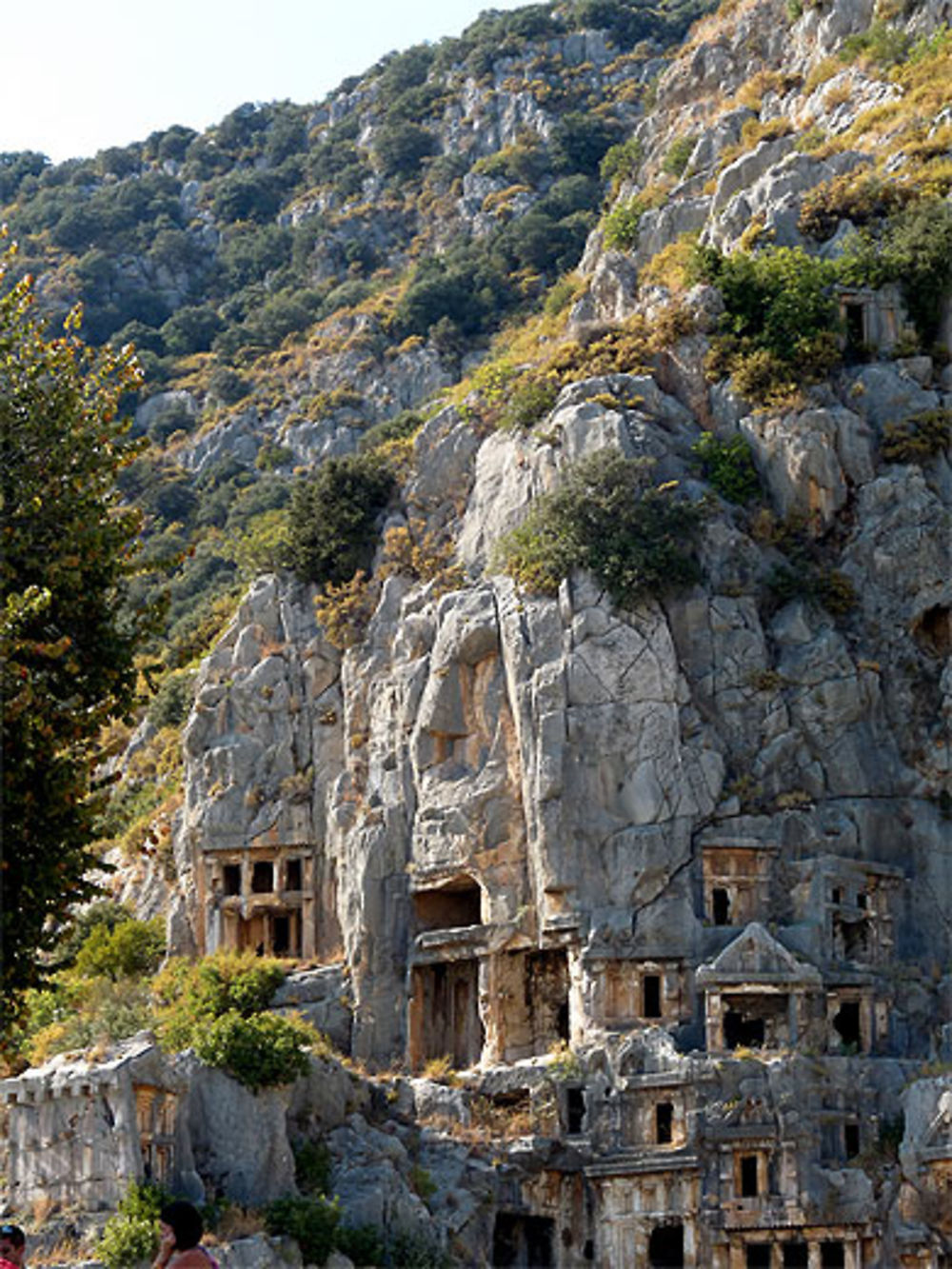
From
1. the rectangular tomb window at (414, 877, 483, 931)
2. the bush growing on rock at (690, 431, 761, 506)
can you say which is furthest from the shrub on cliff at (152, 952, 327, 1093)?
the bush growing on rock at (690, 431, 761, 506)

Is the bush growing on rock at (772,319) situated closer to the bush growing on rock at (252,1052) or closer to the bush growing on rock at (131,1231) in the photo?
the bush growing on rock at (252,1052)

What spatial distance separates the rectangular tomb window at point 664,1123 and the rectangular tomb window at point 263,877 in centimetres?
1528

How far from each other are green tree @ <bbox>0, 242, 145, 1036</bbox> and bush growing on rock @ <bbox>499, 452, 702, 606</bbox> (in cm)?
3045

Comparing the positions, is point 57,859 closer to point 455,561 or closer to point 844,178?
point 455,561

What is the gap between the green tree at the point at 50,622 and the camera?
83.1ft

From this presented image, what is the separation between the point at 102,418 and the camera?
89.6ft

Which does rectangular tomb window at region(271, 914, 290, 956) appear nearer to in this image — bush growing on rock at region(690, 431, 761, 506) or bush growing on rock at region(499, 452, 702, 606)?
bush growing on rock at region(499, 452, 702, 606)

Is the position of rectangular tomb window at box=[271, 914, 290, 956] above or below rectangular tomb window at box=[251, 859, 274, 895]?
below

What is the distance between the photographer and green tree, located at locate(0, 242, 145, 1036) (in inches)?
997

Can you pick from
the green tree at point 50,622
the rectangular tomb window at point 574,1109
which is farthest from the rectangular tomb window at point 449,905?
the green tree at point 50,622

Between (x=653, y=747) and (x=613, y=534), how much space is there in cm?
585

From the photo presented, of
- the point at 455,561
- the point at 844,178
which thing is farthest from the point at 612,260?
the point at 455,561

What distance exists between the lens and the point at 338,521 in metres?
65.9

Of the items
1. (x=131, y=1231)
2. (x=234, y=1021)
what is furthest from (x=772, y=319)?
(x=131, y=1231)
